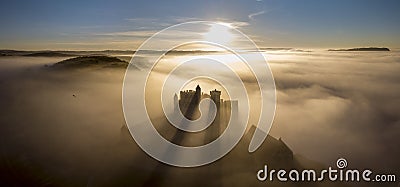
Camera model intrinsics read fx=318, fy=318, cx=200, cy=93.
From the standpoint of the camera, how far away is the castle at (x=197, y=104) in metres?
49.4

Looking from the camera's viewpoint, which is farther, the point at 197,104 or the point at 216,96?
the point at 216,96

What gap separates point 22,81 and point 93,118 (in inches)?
578

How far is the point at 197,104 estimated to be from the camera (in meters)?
50.4

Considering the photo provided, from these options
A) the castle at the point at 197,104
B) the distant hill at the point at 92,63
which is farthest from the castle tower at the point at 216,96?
the distant hill at the point at 92,63

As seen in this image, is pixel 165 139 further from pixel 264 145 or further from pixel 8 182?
pixel 8 182

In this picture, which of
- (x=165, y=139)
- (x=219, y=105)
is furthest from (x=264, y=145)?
(x=165, y=139)

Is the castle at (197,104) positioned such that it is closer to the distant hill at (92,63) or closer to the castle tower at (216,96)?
the castle tower at (216,96)

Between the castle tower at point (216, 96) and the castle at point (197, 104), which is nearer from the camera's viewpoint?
the castle at point (197, 104)

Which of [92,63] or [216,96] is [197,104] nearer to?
[216,96]

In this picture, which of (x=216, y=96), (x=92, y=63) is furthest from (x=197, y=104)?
(x=92, y=63)

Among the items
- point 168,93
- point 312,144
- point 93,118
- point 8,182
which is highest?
point 168,93

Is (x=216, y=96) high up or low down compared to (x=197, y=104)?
up

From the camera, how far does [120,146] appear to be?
48.7 meters

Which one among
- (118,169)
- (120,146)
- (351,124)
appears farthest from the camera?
(351,124)
